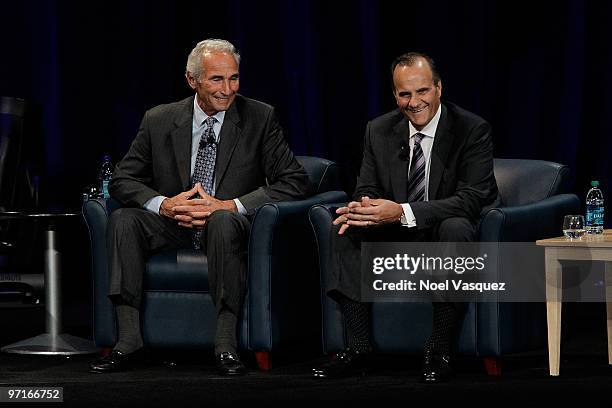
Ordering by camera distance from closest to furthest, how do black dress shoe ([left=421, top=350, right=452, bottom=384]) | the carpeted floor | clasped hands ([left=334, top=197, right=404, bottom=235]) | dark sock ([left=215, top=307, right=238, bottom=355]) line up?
the carpeted floor, black dress shoe ([left=421, top=350, right=452, bottom=384]), clasped hands ([left=334, top=197, right=404, bottom=235]), dark sock ([left=215, top=307, right=238, bottom=355])

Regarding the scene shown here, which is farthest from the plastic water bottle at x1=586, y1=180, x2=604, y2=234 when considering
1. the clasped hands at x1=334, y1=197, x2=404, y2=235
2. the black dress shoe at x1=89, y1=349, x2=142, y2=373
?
the black dress shoe at x1=89, y1=349, x2=142, y2=373

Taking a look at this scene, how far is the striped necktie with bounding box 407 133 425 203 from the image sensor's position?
459 cm

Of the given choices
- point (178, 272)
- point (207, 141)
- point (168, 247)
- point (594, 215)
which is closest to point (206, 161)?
point (207, 141)

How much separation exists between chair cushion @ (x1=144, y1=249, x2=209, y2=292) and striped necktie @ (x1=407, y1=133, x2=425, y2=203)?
79 centimetres

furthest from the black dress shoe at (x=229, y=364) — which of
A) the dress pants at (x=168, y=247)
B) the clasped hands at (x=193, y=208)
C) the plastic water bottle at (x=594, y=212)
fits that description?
the plastic water bottle at (x=594, y=212)

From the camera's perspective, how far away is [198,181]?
4898 mm

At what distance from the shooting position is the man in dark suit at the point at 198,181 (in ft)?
15.1

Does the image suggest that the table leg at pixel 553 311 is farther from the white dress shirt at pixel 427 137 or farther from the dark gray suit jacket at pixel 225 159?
the dark gray suit jacket at pixel 225 159

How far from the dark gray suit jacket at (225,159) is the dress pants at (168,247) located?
0.15 meters

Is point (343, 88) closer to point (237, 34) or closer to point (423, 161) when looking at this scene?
point (237, 34)

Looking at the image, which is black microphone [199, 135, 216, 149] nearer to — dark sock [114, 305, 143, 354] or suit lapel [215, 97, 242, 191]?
suit lapel [215, 97, 242, 191]

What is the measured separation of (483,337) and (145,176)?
5.00 ft

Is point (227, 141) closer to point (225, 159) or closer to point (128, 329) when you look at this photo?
point (225, 159)

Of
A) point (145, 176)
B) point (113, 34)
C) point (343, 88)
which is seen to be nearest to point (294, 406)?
point (145, 176)
